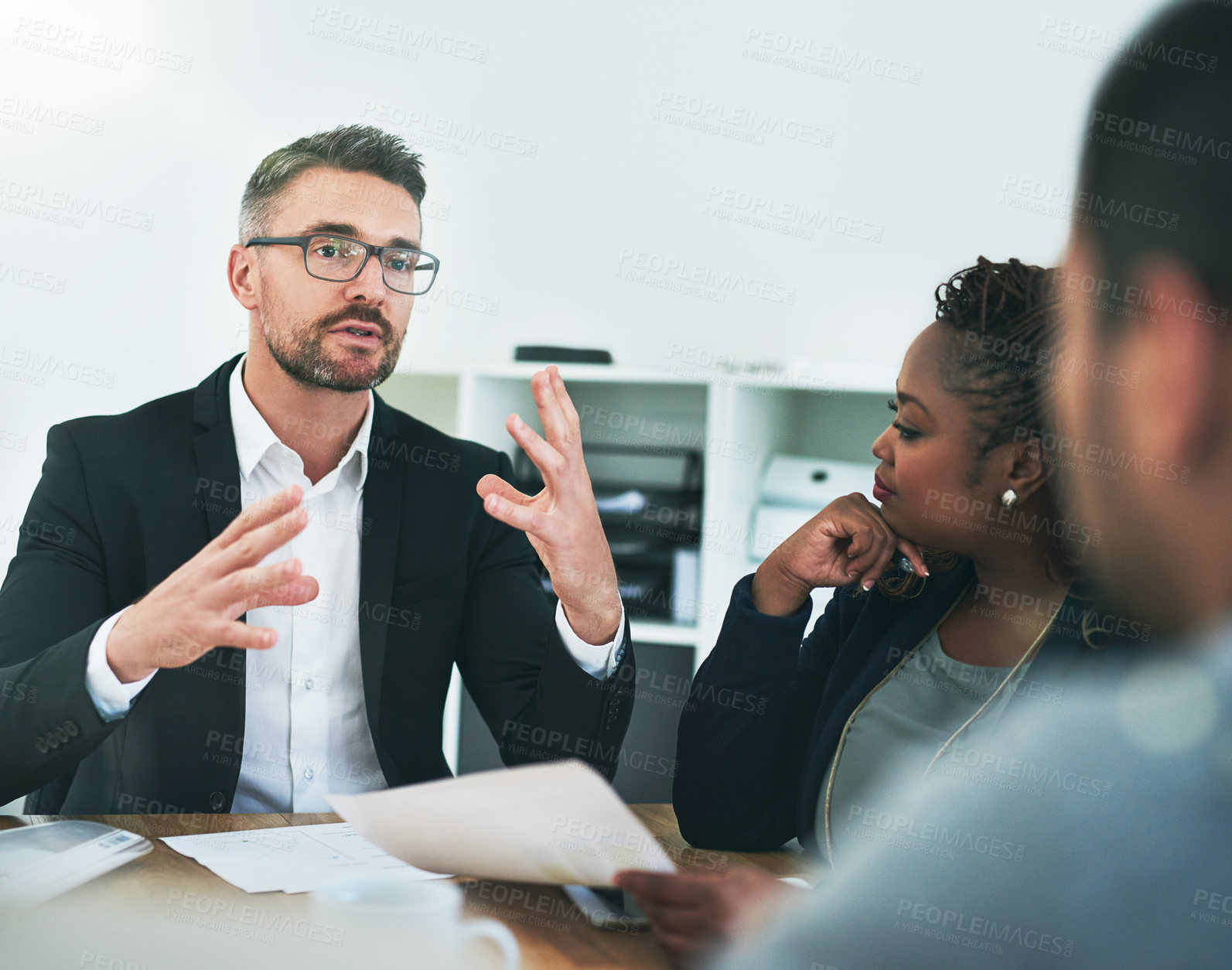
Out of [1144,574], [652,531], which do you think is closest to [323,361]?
[652,531]

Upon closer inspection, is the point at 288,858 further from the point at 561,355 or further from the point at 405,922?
the point at 561,355

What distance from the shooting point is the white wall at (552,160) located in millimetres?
2406

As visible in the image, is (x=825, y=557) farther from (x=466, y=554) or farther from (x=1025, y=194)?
(x=1025, y=194)

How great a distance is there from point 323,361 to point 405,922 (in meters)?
1.01

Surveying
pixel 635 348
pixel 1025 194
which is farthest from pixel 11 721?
pixel 1025 194

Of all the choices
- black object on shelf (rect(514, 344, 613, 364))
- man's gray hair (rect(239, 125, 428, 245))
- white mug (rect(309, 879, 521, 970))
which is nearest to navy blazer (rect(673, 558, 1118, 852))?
white mug (rect(309, 879, 521, 970))

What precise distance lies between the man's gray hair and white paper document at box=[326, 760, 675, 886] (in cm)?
122

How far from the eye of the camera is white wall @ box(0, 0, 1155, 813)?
94.7 inches

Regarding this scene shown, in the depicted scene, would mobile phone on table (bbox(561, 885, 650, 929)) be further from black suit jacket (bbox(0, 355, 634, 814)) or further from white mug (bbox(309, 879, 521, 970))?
black suit jacket (bbox(0, 355, 634, 814))

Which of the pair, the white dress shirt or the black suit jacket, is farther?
the white dress shirt

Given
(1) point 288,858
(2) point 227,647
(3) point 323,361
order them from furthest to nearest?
(3) point 323,361
(2) point 227,647
(1) point 288,858

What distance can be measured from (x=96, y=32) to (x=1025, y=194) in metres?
2.40

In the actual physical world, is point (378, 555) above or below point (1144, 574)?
below

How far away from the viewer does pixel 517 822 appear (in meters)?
0.77
